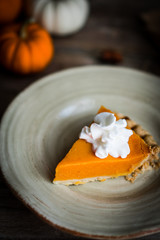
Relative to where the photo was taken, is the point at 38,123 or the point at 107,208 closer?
the point at 107,208

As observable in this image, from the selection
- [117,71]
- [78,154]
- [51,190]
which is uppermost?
[117,71]

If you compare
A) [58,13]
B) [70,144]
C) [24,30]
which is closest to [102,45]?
[58,13]

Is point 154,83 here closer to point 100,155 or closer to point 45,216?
point 100,155

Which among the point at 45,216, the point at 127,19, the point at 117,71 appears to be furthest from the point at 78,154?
the point at 127,19

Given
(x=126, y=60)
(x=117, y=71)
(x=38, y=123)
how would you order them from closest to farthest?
1. (x=38, y=123)
2. (x=117, y=71)
3. (x=126, y=60)

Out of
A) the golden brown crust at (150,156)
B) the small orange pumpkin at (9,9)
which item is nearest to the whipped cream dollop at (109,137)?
the golden brown crust at (150,156)

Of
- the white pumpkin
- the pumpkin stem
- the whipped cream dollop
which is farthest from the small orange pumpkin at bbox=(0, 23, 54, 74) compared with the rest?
the whipped cream dollop

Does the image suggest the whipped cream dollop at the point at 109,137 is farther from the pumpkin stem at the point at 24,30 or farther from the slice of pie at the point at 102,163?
the pumpkin stem at the point at 24,30
